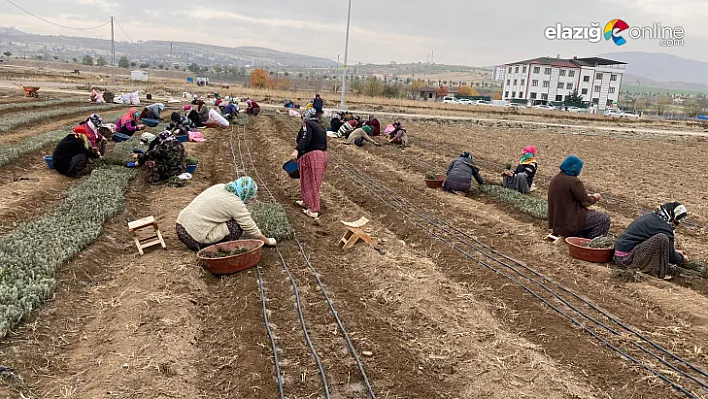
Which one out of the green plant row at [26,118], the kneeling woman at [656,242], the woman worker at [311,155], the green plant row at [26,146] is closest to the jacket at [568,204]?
the kneeling woman at [656,242]

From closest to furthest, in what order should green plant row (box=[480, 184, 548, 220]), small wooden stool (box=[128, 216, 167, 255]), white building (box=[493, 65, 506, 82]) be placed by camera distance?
small wooden stool (box=[128, 216, 167, 255]), green plant row (box=[480, 184, 548, 220]), white building (box=[493, 65, 506, 82])

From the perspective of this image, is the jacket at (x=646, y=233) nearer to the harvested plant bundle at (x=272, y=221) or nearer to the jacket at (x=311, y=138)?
the harvested plant bundle at (x=272, y=221)

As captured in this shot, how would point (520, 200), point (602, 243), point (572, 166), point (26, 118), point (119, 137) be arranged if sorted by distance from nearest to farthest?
point (602, 243) → point (572, 166) → point (520, 200) → point (119, 137) → point (26, 118)

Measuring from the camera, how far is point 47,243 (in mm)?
5961

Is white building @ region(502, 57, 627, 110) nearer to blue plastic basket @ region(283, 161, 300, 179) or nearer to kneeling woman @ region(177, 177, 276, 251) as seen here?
blue plastic basket @ region(283, 161, 300, 179)

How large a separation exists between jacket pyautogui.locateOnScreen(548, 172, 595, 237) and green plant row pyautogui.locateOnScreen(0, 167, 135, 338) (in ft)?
22.3

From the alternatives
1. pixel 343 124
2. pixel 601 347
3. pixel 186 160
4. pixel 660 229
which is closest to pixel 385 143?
pixel 343 124

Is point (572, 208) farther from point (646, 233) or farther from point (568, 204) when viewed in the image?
point (646, 233)

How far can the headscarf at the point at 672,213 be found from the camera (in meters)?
6.31

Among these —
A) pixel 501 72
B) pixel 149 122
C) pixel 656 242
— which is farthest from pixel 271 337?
pixel 501 72

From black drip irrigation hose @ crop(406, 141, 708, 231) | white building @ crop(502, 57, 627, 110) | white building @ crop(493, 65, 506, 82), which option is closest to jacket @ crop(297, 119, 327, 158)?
black drip irrigation hose @ crop(406, 141, 708, 231)

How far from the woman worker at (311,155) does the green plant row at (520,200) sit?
404 centimetres

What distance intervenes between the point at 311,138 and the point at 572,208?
435cm

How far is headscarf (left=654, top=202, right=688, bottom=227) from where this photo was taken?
20.7 ft
